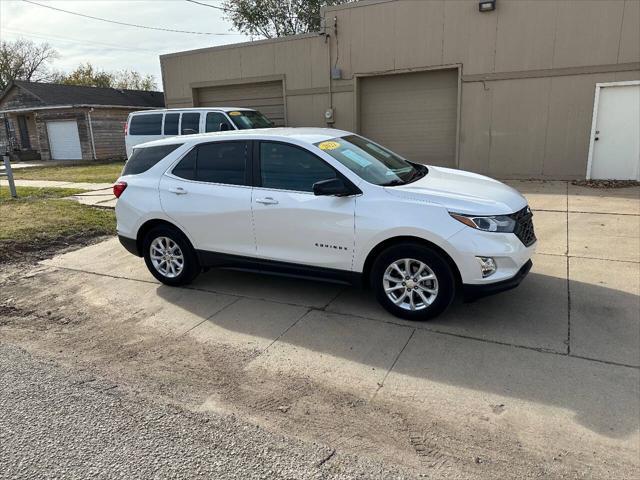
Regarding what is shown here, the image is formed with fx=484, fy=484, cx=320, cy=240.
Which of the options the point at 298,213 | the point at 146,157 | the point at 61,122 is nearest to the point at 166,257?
the point at 146,157

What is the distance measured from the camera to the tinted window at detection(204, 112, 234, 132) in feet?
39.4

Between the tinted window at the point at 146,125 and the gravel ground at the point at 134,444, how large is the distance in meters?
10.4

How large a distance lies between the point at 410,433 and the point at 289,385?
39.3 inches

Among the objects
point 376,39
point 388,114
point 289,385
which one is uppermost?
point 376,39

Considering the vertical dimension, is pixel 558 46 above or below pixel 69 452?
above

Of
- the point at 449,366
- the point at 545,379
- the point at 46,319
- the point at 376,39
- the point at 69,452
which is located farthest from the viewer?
the point at 376,39

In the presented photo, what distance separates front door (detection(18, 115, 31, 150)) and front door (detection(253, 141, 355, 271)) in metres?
30.4

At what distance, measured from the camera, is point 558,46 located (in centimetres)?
1114

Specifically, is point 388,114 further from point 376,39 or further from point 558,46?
point 558,46

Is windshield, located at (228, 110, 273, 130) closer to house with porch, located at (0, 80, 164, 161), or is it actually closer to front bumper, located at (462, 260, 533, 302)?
front bumper, located at (462, 260, 533, 302)

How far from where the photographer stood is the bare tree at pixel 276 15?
2988cm

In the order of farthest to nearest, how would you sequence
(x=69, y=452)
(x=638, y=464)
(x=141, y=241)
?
(x=141, y=241) < (x=69, y=452) < (x=638, y=464)

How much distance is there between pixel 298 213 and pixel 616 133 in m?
9.81

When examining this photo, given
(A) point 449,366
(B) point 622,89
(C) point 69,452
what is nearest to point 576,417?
(A) point 449,366
